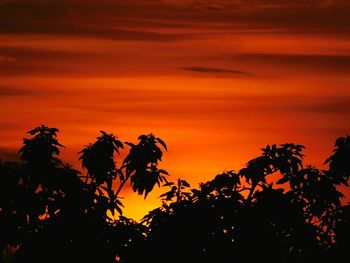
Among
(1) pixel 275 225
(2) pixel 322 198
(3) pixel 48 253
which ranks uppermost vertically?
(2) pixel 322 198

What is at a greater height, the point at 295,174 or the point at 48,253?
the point at 295,174

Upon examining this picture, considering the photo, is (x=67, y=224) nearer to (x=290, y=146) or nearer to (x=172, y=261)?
(x=172, y=261)

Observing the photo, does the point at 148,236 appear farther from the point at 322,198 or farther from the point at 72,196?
the point at 322,198

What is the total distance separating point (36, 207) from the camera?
18.4 meters

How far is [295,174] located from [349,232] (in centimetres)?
318

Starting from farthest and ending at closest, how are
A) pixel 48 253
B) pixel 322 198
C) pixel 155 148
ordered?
pixel 155 148, pixel 322 198, pixel 48 253

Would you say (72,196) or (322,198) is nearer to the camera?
(72,196)

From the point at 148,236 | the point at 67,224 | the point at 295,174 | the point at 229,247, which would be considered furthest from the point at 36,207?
the point at 295,174

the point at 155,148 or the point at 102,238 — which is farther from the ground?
the point at 155,148

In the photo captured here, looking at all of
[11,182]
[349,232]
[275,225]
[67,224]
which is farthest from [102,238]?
[349,232]

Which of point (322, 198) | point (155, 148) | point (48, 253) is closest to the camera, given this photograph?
point (48, 253)

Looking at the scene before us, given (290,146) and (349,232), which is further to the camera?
(290,146)

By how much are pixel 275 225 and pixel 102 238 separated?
377 centimetres

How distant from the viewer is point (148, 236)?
18.7 metres
